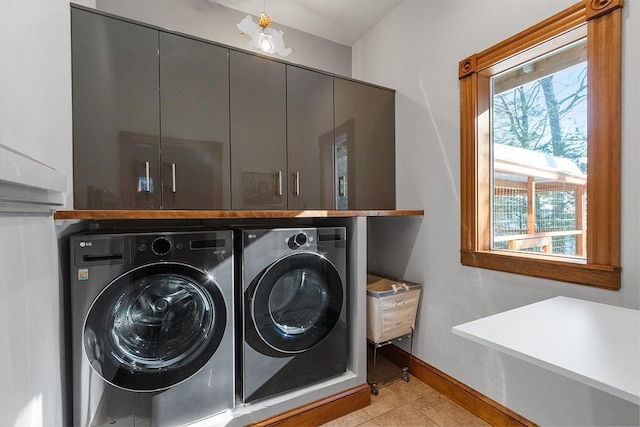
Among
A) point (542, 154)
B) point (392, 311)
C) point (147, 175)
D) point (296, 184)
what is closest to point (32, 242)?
point (147, 175)

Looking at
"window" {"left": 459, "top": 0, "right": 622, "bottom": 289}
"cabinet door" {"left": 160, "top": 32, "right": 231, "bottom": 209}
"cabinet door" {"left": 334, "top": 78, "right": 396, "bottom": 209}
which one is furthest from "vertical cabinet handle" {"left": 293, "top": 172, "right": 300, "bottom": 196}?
"window" {"left": 459, "top": 0, "right": 622, "bottom": 289}

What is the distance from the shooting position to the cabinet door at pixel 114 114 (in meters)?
1.51

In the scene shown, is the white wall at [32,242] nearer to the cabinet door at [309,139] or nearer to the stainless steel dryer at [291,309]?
the stainless steel dryer at [291,309]

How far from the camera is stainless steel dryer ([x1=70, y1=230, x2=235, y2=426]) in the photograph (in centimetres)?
124

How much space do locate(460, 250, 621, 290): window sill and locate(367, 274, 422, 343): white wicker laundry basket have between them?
449 mm

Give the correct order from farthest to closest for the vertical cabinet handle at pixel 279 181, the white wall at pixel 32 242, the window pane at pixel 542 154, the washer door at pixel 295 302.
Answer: the vertical cabinet handle at pixel 279 181 → the washer door at pixel 295 302 → the window pane at pixel 542 154 → the white wall at pixel 32 242

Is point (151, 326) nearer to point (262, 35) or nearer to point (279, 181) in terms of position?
point (279, 181)

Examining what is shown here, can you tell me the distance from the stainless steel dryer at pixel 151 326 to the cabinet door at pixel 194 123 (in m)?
0.44

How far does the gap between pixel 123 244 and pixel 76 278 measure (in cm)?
21

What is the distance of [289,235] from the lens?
1.65 m

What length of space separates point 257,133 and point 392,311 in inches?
59.1

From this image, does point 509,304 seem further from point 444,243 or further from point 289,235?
point 289,235

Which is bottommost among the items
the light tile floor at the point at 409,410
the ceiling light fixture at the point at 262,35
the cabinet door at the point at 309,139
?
the light tile floor at the point at 409,410

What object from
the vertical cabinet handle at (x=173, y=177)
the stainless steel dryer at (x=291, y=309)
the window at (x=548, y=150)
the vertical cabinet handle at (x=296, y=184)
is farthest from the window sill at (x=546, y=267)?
the vertical cabinet handle at (x=173, y=177)
